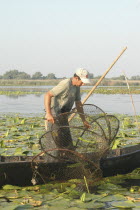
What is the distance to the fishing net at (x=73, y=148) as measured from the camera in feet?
16.3

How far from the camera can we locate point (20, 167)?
4.84 meters

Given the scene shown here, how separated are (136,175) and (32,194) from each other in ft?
5.86

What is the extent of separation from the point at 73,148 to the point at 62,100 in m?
0.65

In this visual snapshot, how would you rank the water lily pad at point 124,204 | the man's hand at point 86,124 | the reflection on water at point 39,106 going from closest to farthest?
the water lily pad at point 124,204 → the man's hand at point 86,124 → the reflection on water at point 39,106

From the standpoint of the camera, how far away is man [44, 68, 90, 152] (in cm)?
486

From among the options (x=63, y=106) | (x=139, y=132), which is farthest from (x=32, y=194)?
(x=139, y=132)

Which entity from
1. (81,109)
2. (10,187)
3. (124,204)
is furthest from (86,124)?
(124,204)

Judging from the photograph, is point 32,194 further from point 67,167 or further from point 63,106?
point 63,106

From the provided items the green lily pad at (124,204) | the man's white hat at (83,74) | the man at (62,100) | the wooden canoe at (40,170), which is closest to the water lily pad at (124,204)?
the green lily pad at (124,204)

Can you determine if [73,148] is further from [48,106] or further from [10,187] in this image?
[10,187]

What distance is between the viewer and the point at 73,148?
5156 millimetres

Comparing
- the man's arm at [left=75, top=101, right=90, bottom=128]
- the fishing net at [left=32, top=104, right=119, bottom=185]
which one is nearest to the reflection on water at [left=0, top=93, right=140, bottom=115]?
the man's arm at [left=75, top=101, right=90, bottom=128]

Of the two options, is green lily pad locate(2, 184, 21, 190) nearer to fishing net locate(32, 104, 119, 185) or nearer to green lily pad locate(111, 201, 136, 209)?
fishing net locate(32, 104, 119, 185)

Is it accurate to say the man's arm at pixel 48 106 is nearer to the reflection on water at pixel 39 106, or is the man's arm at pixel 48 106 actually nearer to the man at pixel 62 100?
the man at pixel 62 100
